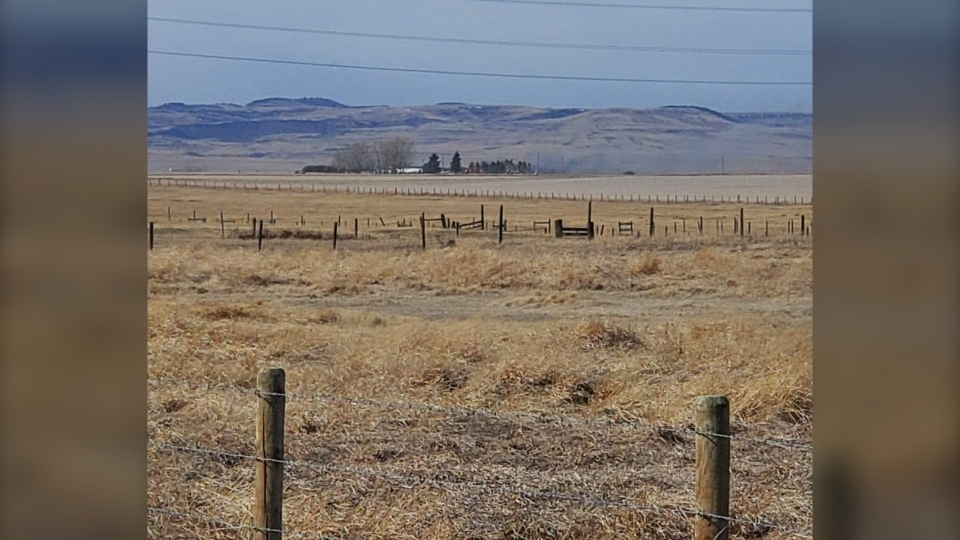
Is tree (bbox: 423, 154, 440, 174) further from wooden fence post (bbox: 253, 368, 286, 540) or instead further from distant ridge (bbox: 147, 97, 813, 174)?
wooden fence post (bbox: 253, 368, 286, 540)

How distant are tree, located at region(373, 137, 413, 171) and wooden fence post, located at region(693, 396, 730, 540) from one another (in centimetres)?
9922

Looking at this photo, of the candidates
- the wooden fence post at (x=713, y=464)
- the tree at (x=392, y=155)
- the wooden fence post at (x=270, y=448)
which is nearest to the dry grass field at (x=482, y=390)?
the wooden fence post at (x=713, y=464)

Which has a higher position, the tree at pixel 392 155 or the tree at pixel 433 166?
the tree at pixel 392 155

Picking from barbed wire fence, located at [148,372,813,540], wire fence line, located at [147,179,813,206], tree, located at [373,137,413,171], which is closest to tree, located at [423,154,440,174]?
tree, located at [373,137,413,171]

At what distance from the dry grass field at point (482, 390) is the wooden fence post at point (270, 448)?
95 cm

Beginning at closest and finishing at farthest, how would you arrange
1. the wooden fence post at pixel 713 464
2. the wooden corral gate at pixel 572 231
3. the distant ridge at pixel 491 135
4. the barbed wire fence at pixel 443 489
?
1. the wooden fence post at pixel 713 464
2. the barbed wire fence at pixel 443 489
3. the wooden corral gate at pixel 572 231
4. the distant ridge at pixel 491 135

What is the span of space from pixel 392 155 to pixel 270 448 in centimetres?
10311

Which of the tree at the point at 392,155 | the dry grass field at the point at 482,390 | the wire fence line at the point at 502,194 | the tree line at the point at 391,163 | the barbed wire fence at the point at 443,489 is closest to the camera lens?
the barbed wire fence at the point at 443,489

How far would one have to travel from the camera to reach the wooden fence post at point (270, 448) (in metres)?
3.29

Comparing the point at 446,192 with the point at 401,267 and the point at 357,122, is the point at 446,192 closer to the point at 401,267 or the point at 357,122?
the point at 401,267

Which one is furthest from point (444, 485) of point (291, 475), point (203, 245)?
point (203, 245)

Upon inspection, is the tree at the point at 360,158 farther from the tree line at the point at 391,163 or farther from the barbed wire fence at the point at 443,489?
the barbed wire fence at the point at 443,489
